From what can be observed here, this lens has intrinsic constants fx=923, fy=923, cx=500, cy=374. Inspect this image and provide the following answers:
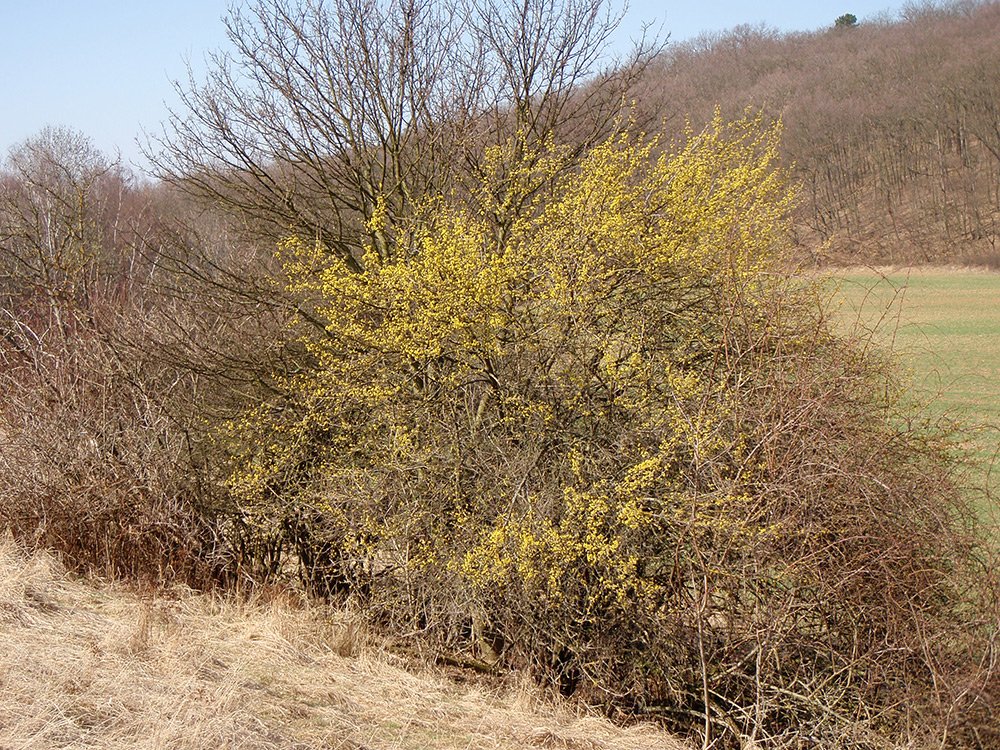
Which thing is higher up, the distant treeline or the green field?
the distant treeline

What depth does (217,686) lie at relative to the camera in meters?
5.09

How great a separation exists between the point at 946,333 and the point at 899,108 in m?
41.4

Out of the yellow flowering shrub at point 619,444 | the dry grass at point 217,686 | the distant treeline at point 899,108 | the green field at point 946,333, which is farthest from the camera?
the distant treeline at point 899,108

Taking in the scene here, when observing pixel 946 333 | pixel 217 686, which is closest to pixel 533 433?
pixel 217 686

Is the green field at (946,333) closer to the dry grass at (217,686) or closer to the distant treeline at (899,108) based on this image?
the dry grass at (217,686)

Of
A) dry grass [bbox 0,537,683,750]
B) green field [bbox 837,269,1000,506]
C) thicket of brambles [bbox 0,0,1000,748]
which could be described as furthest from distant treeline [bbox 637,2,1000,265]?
dry grass [bbox 0,537,683,750]

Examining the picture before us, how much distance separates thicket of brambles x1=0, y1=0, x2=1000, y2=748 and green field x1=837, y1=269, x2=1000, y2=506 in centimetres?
60

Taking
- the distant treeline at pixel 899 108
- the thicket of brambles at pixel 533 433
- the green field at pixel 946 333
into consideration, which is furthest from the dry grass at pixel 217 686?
the distant treeline at pixel 899 108

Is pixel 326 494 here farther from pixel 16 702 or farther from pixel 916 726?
pixel 916 726

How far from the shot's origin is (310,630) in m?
7.34

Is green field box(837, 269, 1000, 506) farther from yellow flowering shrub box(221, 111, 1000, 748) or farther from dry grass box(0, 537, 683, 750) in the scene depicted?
dry grass box(0, 537, 683, 750)

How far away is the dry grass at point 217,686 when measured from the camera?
14.5ft

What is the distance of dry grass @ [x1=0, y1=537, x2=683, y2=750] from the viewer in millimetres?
4410

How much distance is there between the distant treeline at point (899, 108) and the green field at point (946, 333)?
4.89 meters
